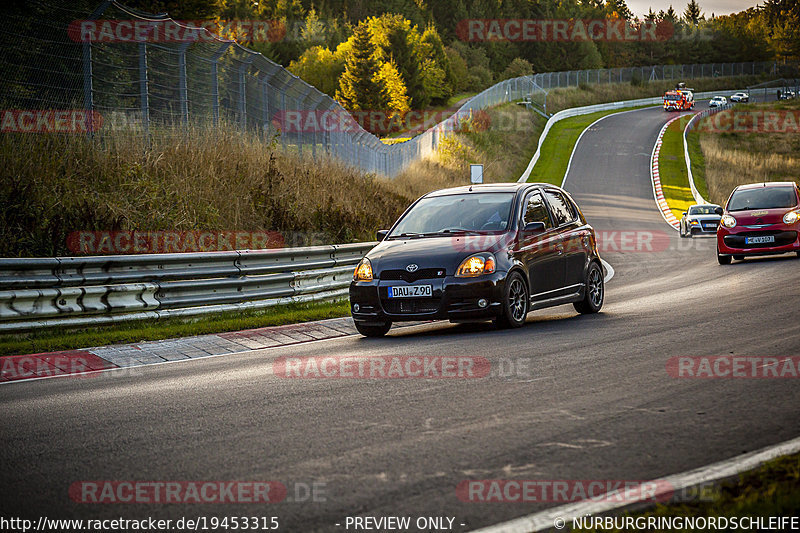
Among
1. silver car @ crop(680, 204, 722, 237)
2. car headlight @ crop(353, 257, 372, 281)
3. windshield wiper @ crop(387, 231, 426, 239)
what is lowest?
silver car @ crop(680, 204, 722, 237)

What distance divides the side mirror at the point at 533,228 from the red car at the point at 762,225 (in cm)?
956

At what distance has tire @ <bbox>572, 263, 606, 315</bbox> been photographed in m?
12.5

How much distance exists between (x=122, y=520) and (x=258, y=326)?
26.9 ft

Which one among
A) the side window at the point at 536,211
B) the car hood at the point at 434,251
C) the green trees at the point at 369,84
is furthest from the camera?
the green trees at the point at 369,84

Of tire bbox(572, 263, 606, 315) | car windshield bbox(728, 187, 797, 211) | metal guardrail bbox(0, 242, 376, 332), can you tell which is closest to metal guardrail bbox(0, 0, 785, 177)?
metal guardrail bbox(0, 242, 376, 332)

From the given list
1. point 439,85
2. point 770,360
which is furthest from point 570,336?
point 439,85

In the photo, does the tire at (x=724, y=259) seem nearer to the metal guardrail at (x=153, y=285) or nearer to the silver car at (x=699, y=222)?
the metal guardrail at (x=153, y=285)

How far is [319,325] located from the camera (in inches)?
490

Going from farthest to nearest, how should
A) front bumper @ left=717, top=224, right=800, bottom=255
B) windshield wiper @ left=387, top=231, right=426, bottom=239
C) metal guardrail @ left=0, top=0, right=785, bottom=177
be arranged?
front bumper @ left=717, top=224, right=800, bottom=255 < metal guardrail @ left=0, top=0, right=785, bottom=177 < windshield wiper @ left=387, top=231, right=426, bottom=239

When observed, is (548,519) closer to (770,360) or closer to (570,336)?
(770,360)

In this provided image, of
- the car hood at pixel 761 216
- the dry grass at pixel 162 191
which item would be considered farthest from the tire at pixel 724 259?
the dry grass at pixel 162 191

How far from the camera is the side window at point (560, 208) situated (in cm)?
1246

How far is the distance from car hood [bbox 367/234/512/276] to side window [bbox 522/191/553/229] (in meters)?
0.79

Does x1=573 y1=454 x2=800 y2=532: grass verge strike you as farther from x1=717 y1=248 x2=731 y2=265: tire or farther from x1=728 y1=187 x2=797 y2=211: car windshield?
x1=728 y1=187 x2=797 y2=211: car windshield
